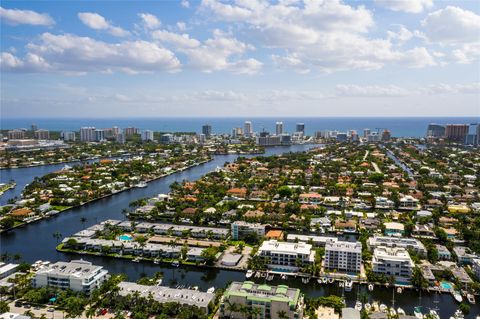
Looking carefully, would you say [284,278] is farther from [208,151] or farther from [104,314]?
[208,151]

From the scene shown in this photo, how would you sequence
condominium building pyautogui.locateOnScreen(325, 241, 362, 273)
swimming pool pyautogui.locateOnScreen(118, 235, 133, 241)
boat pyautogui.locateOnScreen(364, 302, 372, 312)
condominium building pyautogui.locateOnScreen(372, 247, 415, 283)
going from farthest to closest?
swimming pool pyautogui.locateOnScreen(118, 235, 133, 241)
condominium building pyautogui.locateOnScreen(325, 241, 362, 273)
condominium building pyautogui.locateOnScreen(372, 247, 415, 283)
boat pyautogui.locateOnScreen(364, 302, 372, 312)

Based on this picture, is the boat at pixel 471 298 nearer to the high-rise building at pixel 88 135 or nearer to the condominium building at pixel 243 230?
the condominium building at pixel 243 230

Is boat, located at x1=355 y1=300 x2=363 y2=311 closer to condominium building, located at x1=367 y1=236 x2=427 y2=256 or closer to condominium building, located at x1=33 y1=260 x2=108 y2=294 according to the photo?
condominium building, located at x1=367 y1=236 x2=427 y2=256

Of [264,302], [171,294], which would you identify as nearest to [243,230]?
[171,294]

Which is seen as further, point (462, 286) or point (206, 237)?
point (206, 237)

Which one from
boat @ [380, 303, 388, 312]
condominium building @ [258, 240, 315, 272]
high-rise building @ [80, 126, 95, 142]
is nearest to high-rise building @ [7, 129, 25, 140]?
high-rise building @ [80, 126, 95, 142]

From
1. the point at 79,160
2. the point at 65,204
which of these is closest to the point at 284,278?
the point at 65,204
